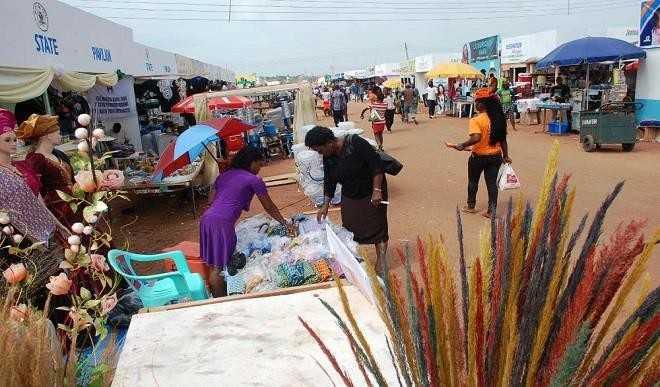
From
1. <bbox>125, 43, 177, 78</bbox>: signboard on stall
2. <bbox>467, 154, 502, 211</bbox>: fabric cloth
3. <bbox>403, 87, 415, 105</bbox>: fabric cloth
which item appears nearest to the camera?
<bbox>467, 154, 502, 211</bbox>: fabric cloth

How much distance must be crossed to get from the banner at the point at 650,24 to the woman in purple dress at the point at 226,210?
1068cm

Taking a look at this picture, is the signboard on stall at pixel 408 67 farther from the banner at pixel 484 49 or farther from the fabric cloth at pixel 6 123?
the fabric cloth at pixel 6 123

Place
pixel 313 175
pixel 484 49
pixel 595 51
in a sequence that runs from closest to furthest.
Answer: pixel 313 175 → pixel 595 51 → pixel 484 49

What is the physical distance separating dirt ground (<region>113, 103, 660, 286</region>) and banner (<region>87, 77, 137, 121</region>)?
3109 mm

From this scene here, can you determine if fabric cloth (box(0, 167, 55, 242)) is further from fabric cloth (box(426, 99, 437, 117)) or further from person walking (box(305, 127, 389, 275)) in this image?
fabric cloth (box(426, 99, 437, 117))

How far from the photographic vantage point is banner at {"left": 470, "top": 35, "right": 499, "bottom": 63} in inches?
907

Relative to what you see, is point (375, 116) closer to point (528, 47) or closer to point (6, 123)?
point (6, 123)

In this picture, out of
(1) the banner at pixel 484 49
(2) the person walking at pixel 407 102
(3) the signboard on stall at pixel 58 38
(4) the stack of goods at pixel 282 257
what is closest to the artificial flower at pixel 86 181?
(4) the stack of goods at pixel 282 257

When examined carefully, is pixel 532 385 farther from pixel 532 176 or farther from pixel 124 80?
pixel 124 80

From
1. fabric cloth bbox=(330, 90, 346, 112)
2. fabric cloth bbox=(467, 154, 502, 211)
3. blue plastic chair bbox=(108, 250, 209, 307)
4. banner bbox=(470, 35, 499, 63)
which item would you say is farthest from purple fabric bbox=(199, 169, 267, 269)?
banner bbox=(470, 35, 499, 63)

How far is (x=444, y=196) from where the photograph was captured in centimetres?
727

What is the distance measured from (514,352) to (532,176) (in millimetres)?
7989

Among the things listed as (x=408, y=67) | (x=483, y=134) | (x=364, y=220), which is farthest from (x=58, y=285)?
(x=408, y=67)

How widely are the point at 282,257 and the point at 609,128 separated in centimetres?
878
